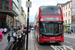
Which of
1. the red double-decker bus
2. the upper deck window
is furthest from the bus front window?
the upper deck window

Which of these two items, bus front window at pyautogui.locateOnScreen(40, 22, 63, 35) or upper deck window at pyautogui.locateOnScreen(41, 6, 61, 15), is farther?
upper deck window at pyautogui.locateOnScreen(41, 6, 61, 15)

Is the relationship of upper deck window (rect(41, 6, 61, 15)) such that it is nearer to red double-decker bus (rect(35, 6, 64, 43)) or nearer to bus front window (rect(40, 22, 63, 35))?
red double-decker bus (rect(35, 6, 64, 43))

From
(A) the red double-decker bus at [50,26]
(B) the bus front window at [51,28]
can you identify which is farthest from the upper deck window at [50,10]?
(B) the bus front window at [51,28]

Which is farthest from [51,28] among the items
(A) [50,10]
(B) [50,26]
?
(A) [50,10]

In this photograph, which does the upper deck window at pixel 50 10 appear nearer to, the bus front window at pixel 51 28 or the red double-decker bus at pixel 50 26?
the red double-decker bus at pixel 50 26

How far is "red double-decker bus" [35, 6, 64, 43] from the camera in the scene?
9.92m

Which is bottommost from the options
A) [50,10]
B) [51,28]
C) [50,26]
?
[51,28]

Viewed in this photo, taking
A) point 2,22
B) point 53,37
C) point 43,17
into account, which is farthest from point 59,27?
point 2,22

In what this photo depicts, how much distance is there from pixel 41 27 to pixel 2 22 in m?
22.0

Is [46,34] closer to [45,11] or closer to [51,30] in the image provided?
[51,30]

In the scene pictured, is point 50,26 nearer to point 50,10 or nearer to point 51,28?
point 51,28

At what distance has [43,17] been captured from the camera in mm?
10203

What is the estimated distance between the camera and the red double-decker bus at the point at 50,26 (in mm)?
9922

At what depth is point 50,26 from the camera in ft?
33.1
